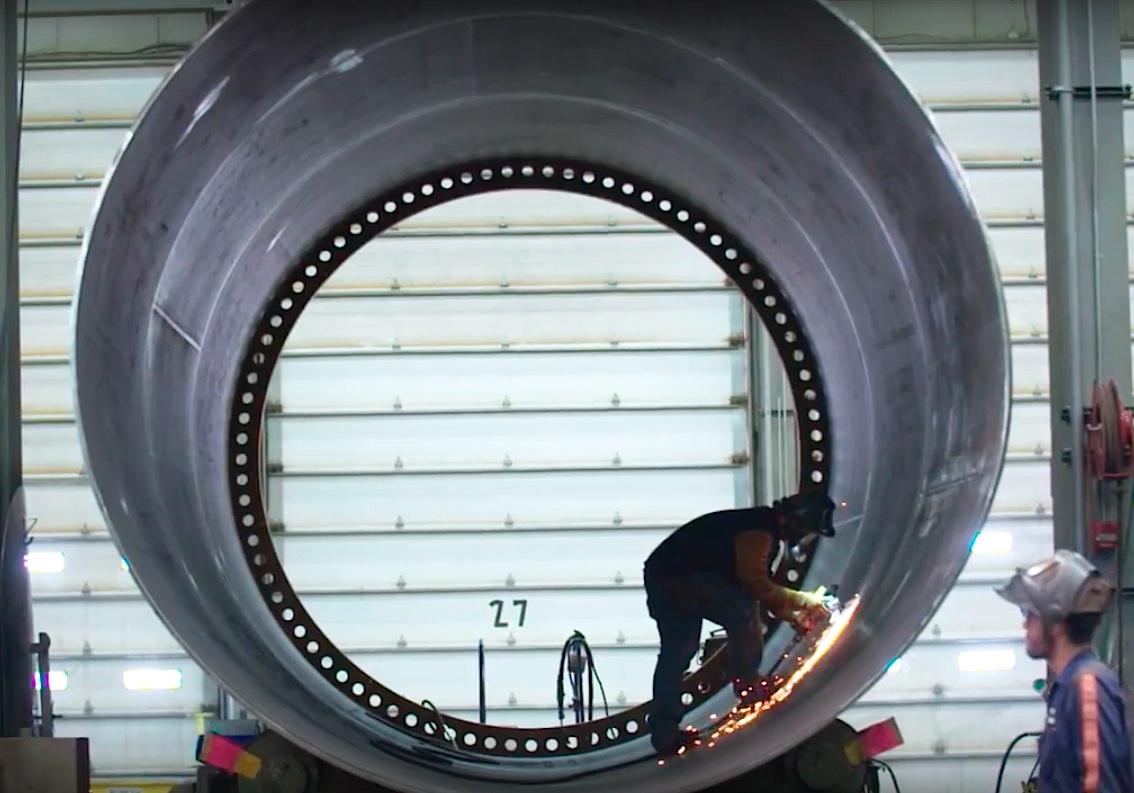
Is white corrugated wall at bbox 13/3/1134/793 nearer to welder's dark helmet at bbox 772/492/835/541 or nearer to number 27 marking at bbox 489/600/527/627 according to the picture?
number 27 marking at bbox 489/600/527/627

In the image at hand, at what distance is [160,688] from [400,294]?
72.8 inches

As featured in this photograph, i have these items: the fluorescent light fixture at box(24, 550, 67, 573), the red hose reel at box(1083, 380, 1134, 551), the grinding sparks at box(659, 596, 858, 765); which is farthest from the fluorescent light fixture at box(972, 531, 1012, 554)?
the fluorescent light fixture at box(24, 550, 67, 573)

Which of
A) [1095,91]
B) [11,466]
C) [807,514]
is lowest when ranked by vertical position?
[807,514]

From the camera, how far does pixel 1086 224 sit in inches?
118

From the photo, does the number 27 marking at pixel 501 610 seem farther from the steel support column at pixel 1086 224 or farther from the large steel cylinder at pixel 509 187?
the steel support column at pixel 1086 224

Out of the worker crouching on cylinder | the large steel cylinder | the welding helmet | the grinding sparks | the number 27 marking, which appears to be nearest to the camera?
the large steel cylinder

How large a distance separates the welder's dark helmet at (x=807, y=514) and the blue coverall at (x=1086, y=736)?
0.78 metres

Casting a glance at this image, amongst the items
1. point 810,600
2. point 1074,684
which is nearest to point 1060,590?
point 1074,684

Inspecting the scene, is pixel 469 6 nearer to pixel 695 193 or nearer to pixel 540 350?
pixel 695 193

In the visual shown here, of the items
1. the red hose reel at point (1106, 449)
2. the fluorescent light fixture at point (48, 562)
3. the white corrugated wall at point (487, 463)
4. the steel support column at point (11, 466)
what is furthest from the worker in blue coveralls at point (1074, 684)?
the fluorescent light fixture at point (48, 562)

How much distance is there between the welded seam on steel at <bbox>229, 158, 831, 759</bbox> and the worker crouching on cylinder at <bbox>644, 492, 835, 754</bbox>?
0.05 meters

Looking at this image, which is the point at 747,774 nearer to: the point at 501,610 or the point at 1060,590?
the point at 1060,590

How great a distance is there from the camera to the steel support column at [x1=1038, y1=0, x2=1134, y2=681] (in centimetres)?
301

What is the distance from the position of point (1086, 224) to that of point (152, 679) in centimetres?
432
